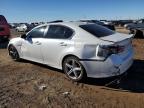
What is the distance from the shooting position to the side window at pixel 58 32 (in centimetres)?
704

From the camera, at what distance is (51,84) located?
662cm

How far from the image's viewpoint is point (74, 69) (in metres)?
6.67

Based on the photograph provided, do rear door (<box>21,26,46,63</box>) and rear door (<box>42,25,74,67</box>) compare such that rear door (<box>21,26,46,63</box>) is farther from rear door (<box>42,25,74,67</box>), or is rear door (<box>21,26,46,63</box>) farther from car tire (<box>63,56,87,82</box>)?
car tire (<box>63,56,87,82</box>)

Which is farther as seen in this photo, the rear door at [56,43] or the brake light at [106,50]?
the rear door at [56,43]

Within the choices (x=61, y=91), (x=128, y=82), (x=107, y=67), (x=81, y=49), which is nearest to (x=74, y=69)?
(x=81, y=49)

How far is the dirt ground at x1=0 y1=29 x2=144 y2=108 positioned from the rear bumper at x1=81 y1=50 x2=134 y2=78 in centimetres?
40

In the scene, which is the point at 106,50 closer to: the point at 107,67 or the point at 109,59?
the point at 109,59

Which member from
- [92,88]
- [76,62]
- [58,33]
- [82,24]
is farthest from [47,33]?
[92,88]

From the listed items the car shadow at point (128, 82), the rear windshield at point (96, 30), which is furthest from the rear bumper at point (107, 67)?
the rear windshield at point (96, 30)

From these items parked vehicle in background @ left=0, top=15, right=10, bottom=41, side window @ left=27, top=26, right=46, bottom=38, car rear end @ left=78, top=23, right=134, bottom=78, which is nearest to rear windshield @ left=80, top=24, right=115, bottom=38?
car rear end @ left=78, top=23, right=134, bottom=78

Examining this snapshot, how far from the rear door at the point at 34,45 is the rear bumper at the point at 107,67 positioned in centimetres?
206

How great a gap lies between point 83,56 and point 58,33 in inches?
55.5

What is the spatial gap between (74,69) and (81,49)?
2.07 ft

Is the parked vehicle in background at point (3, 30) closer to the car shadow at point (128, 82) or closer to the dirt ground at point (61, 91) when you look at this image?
the dirt ground at point (61, 91)
